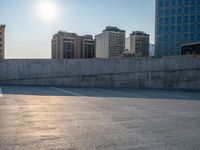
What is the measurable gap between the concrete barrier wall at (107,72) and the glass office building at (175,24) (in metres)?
66.9

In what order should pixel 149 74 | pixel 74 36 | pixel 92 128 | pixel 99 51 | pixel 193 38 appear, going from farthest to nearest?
pixel 99 51 → pixel 74 36 → pixel 193 38 → pixel 149 74 → pixel 92 128

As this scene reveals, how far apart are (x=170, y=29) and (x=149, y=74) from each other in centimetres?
7113

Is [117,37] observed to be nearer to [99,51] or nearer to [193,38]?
[99,51]

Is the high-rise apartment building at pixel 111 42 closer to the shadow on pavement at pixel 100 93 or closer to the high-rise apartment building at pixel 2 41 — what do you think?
the high-rise apartment building at pixel 2 41

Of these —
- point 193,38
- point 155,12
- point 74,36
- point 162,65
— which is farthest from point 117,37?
point 162,65

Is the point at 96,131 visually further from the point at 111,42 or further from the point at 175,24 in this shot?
the point at 111,42

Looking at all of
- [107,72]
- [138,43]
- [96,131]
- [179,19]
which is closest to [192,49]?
[107,72]

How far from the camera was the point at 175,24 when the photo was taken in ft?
317

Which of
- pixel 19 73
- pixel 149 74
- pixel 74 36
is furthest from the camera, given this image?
pixel 74 36

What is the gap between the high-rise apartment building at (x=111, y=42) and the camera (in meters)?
137

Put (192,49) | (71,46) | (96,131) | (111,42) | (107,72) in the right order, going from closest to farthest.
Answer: (96,131) < (107,72) < (192,49) < (71,46) < (111,42)

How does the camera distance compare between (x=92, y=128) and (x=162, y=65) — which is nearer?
(x=92, y=128)

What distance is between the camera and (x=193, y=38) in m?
93.7

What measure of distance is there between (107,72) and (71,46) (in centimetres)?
9142
